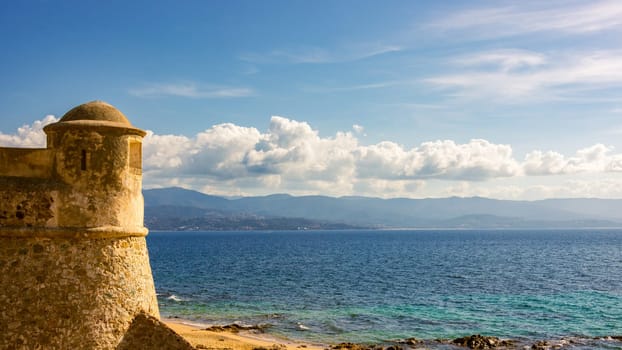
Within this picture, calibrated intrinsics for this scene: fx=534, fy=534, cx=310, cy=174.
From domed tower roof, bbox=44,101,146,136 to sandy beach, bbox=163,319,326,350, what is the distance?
15.4 meters

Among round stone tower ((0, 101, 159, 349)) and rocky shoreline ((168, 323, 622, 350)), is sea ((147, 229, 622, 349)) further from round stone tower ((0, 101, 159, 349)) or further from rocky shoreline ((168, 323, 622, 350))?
round stone tower ((0, 101, 159, 349))

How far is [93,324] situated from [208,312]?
28.4 meters

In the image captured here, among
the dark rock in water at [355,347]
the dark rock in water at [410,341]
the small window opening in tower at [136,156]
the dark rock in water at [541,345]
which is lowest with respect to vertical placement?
the dark rock in water at [410,341]

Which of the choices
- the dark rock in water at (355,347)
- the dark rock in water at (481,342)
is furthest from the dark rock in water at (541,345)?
the dark rock in water at (355,347)

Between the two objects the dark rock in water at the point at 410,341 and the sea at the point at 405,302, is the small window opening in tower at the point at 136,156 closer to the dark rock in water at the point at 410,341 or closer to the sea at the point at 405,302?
the sea at the point at 405,302

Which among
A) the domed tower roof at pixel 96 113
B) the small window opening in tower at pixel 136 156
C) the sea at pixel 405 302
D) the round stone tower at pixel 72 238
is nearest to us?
the round stone tower at pixel 72 238

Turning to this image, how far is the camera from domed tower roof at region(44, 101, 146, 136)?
48.8 ft

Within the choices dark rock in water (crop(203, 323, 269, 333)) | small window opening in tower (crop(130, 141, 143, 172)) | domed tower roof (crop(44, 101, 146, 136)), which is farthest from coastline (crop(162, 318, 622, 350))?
domed tower roof (crop(44, 101, 146, 136))

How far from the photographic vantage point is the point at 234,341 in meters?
30.2

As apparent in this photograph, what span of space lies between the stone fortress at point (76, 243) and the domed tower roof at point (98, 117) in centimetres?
3

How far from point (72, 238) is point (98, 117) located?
3498mm

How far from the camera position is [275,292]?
52.8 metres

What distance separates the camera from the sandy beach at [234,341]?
93.7 feet

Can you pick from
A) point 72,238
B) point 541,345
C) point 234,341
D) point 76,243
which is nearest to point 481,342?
point 541,345
